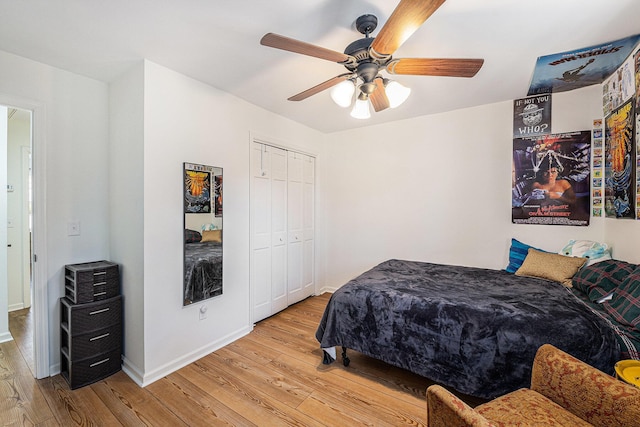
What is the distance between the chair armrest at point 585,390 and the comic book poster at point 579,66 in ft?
7.18

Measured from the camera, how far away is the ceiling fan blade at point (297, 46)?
4.59ft

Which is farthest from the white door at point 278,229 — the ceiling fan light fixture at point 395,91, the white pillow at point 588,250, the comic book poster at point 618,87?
the comic book poster at point 618,87

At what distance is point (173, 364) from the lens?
7.55 ft

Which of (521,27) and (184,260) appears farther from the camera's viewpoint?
(184,260)

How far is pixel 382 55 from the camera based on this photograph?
158 cm

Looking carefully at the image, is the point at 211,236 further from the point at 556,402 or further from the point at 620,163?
the point at 620,163

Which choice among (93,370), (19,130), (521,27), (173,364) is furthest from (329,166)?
(19,130)

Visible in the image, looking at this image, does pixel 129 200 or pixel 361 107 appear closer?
pixel 361 107

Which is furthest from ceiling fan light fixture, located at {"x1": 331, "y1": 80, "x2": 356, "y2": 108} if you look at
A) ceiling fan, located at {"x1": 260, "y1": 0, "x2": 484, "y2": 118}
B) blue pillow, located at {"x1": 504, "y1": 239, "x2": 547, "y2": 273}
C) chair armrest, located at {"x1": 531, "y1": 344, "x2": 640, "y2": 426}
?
blue pillow, located at {"x1": 504, "y1": 239, "x2": 547, "y2": 273}

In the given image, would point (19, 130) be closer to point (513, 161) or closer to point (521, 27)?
point (521, 27)

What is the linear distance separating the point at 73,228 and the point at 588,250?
15.0 ft

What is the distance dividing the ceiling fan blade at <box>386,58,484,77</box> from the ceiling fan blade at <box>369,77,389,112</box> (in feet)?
0.46

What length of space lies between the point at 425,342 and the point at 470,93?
97.8 inches

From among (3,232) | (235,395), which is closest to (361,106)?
(235,395)
